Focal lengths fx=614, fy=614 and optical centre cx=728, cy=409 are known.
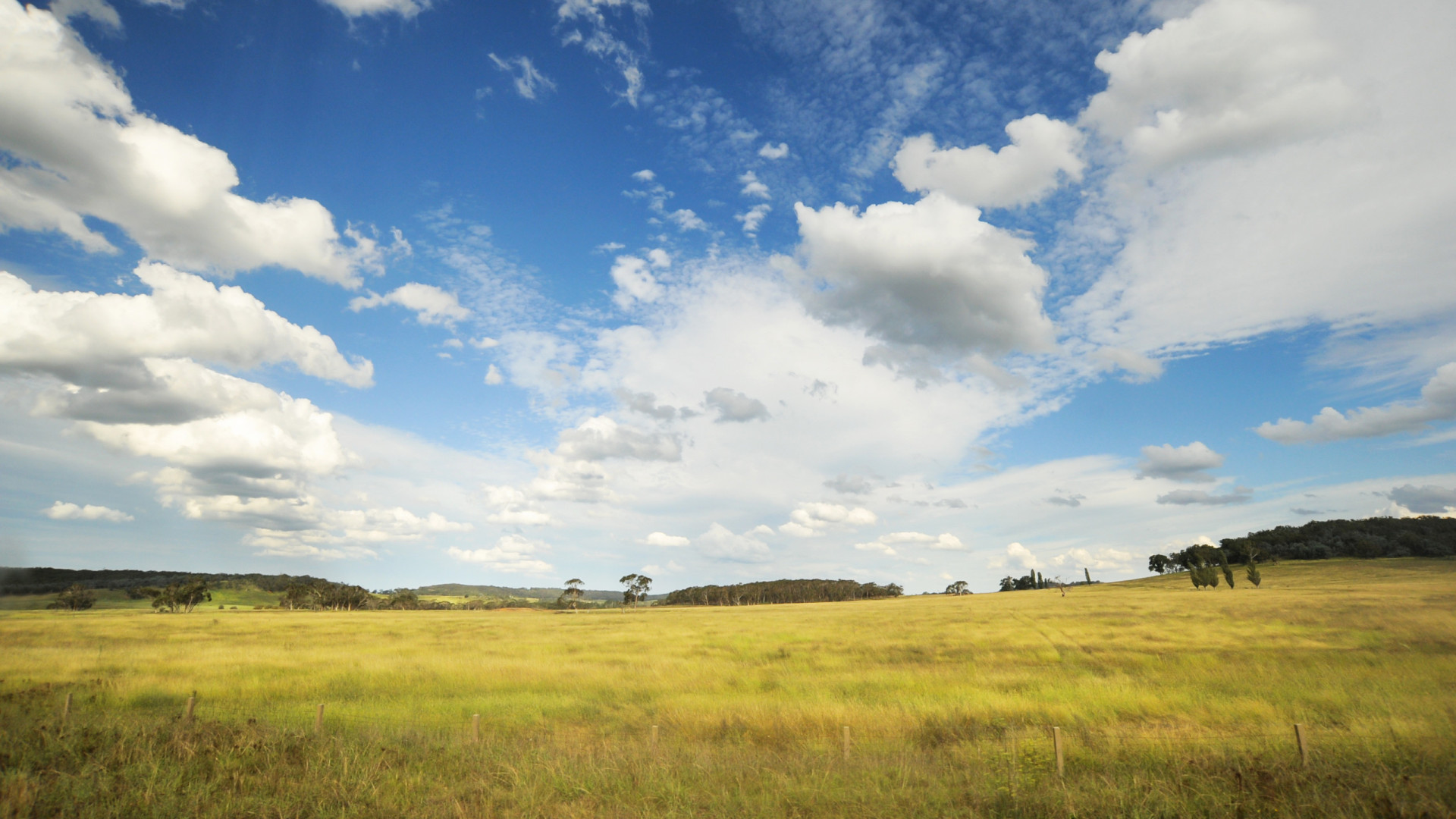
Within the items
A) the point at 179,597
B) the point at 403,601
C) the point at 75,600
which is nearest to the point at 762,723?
the point at 75,600

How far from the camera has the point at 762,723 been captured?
18.3 metres

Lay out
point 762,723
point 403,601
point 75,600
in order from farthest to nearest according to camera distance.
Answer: point 403,601 < point 75,600 < point 762,723

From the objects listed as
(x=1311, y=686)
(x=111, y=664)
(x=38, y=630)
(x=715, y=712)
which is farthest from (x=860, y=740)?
(x=38, y=630)

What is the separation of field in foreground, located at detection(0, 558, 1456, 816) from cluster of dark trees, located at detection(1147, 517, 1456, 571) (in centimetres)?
10129

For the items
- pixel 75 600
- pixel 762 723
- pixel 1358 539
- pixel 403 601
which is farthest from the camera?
pixel 403 601

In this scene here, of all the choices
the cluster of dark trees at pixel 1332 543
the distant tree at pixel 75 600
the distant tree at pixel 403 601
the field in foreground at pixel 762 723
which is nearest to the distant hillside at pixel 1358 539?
the cluster of dark trees at pixel 1332 543

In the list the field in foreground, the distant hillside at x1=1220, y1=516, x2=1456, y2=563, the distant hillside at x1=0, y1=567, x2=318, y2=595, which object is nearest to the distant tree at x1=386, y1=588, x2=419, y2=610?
the distant hillside at x1=0, y1=567, x2=318, y2=595

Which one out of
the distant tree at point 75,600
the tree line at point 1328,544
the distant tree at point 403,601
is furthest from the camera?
the distant tree at point 403,601

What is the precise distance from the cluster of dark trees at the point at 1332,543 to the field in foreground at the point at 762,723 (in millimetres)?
101286

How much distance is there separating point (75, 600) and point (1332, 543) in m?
240

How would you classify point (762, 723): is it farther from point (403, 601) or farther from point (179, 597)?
point (403, 601)

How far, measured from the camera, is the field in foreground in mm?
10398

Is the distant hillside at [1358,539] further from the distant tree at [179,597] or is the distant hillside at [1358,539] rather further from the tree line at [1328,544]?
the distant tree at [179,597]

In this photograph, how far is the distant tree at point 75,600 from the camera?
305 feet
